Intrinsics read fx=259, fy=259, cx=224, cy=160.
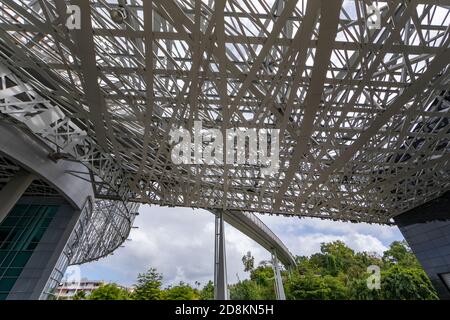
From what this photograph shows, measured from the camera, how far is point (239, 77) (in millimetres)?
10391

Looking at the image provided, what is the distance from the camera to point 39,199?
22.5 metres

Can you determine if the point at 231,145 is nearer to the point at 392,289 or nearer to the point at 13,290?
the point at 13,290

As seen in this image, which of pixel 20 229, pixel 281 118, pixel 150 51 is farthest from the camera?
pixel 20 229

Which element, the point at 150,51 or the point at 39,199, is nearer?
the point at 150,51

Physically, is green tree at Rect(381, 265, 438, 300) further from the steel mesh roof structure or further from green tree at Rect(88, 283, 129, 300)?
green tree at Rect(88, 283, 129, 300)

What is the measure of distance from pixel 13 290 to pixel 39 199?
7.22 meters
